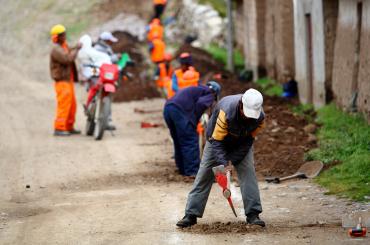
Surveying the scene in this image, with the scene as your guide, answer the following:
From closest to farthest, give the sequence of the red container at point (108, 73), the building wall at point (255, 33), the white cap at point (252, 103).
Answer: the white cap at point (252, 103) < the red container at point (108, 73) < the building wall at point (255, 33)

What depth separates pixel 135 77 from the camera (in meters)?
28.2

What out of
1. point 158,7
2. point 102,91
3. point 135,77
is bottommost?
point 135,77

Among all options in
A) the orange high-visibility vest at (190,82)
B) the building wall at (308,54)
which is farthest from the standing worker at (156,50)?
the orange high-visibility vest at (190,82)

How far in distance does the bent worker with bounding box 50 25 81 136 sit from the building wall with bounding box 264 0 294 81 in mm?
5435

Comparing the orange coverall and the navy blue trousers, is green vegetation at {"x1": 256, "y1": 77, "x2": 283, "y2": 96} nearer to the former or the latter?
the orange coverall

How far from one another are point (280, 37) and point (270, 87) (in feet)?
4.60

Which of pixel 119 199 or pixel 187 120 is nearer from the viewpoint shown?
pixel 119 199

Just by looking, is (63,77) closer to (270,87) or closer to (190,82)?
(190,82)

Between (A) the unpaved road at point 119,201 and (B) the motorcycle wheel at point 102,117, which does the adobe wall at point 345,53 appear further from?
(B) the motorcycle wheel at point 102,117

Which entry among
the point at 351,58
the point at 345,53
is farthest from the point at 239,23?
the point at 351,58

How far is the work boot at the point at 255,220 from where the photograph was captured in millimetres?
10336

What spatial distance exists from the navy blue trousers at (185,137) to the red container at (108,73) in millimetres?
4017

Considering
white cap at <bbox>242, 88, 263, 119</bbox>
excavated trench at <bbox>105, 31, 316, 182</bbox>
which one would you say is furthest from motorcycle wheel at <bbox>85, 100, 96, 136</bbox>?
white cap at <bbox>242, 88, 263, 119</bbox>

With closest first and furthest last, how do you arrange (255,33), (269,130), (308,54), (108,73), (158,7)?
(269,130) → (108,73) → (308,54) → (255,33) → (158,7)
